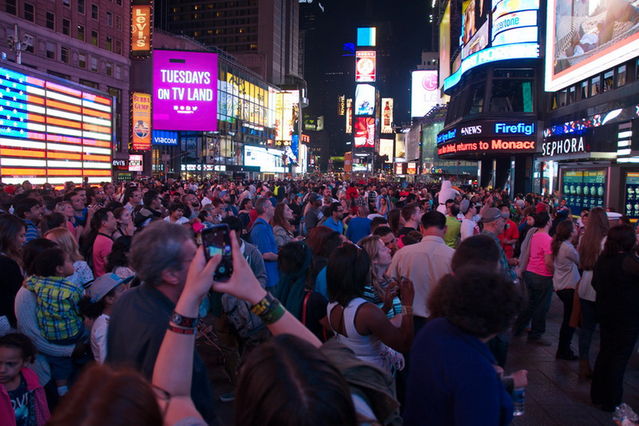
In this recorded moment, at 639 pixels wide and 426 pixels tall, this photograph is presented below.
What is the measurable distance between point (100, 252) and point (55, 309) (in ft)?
9.15

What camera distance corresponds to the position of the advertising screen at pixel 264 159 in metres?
79.2

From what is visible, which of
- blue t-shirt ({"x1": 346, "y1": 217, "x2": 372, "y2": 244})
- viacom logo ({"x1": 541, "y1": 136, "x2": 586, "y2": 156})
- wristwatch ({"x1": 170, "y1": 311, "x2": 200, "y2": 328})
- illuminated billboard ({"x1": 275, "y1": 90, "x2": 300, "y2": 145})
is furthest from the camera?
illuminated billboard ({"x1": 275, "y1": 90, "x2": 300, "y2": 145})

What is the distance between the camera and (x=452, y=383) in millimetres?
2301

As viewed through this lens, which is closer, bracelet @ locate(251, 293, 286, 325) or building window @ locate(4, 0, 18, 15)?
bracelet @ locate(251, 293, 286, 325)

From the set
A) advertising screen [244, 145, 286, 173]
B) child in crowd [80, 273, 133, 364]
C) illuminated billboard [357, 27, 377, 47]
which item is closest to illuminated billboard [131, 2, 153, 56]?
advertising screen [244, 145, 286, 173]

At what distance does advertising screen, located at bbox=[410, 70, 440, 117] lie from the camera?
86.9m

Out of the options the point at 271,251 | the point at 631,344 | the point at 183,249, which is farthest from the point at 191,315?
the point at 271,251

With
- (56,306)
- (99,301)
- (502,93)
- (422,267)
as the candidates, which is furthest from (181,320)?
(502,93)

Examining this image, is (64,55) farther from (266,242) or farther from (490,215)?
(490,215)

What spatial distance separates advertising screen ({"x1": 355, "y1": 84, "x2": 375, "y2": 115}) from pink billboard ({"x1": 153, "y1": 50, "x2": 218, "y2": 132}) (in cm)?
9141

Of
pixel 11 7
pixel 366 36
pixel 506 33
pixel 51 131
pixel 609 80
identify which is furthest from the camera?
pixel 366 36

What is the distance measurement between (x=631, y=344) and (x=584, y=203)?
16.0 m

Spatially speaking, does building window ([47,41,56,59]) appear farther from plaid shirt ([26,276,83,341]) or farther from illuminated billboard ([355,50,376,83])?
illuminated billboard ([355,50,376,83])

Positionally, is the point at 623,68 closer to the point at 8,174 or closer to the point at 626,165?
the point at 626,165
